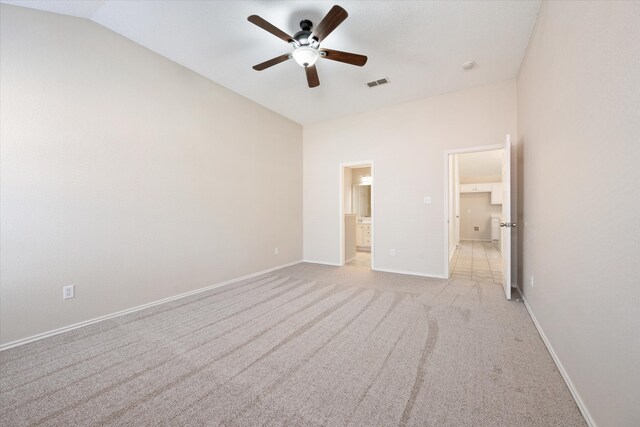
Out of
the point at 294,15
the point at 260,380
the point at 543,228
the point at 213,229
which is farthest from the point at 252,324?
the point at 294,15

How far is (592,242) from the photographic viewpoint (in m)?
1.31

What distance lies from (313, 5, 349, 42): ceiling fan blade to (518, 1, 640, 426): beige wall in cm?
149

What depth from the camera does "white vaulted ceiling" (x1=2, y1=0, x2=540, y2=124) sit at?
2.26 m

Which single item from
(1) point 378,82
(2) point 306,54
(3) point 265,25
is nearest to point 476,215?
(1) point 378,82

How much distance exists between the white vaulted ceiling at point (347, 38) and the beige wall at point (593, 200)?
2.04ft

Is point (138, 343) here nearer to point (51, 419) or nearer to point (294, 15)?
point (51, 419)

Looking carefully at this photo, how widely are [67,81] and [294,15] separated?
2.20 meters

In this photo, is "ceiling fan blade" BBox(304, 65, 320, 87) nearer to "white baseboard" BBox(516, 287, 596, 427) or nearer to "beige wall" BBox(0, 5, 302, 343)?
"beige wall" BBox(0, 5, 302, 343)

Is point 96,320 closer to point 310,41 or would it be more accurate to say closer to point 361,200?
point 310,41

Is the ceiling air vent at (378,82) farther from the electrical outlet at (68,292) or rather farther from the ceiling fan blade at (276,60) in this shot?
the electrical outlet at (68,292)

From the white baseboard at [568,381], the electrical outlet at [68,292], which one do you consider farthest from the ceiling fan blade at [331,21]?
the electrical outlet at [68,292]

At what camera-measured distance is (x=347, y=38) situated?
2.66 m

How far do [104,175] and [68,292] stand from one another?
1149mm

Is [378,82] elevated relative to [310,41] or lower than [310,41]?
elevated
